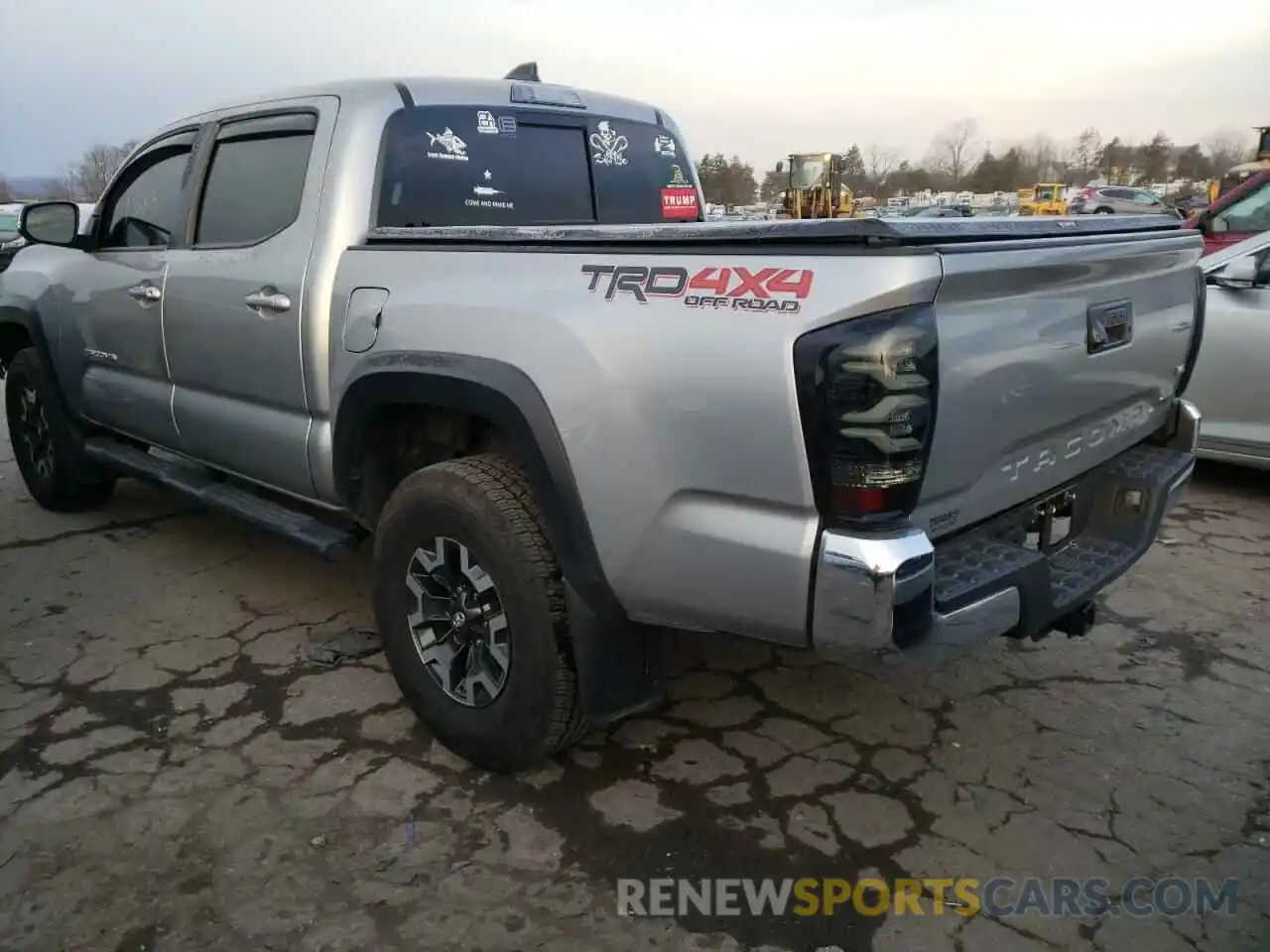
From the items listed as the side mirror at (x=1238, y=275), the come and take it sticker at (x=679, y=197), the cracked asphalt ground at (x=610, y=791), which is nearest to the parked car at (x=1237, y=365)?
the side mirror at (x=1238, y=275)

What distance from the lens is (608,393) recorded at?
222 centimetres

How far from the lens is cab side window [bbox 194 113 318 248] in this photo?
3285 millimetres

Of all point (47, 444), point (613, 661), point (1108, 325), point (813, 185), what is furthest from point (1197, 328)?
point (813, 185)

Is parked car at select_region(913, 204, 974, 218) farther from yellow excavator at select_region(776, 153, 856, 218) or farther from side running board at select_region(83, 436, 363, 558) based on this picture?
side running board at select_region(83, 436, 363, 558)

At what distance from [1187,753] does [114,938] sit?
298 cm

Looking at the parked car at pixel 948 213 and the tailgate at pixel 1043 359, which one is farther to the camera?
the parked car at pixel 948 213

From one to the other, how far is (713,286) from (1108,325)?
1142mm

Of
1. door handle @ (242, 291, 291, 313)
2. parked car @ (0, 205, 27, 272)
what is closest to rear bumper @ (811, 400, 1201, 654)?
door handle @ (242, 291, 291, 313)

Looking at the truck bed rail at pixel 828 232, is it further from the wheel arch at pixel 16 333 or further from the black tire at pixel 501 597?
the wheel arch at pixel 16 333

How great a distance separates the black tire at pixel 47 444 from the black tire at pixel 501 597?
2.90 m

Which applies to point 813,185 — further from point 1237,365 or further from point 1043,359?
point 1043,359

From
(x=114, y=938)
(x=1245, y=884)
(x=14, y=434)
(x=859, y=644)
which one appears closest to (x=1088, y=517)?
(x=1245, y=884)

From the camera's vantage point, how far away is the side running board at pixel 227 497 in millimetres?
3314

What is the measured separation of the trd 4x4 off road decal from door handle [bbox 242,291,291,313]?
1.32 meters
